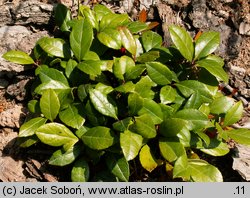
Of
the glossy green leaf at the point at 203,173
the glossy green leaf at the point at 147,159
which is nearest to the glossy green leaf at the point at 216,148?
the glossy green leaf at the point at 203,173

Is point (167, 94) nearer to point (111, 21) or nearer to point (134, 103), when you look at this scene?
point (134, 103)

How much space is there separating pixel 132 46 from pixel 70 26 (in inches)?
22.2

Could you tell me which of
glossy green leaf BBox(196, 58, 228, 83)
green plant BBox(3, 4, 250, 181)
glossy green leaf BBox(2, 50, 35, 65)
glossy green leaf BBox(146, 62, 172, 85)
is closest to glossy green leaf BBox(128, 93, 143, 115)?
green plant BBox(3, 4, 250, 181)

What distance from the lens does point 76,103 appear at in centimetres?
277

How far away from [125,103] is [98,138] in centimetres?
35

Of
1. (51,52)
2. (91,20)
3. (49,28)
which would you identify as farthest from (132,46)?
(49,28)

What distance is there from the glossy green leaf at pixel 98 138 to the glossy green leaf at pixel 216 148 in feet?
2.23

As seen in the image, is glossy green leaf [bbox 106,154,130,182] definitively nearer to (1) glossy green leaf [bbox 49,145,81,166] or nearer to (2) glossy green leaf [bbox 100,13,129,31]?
(1) glossy green leaf [bbox 49,145,81,166]

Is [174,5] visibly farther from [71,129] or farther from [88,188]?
[88,188]

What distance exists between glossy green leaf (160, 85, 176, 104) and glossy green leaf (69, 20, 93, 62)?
0.62 metres

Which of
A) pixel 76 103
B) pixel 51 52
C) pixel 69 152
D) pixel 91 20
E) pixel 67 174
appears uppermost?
pixel 91 20

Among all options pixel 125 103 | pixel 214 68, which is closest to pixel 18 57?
pixel 125 103

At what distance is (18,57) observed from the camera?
9.76 ft

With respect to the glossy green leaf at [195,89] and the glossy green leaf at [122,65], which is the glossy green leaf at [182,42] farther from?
the glossy green leaf at [122,65]
